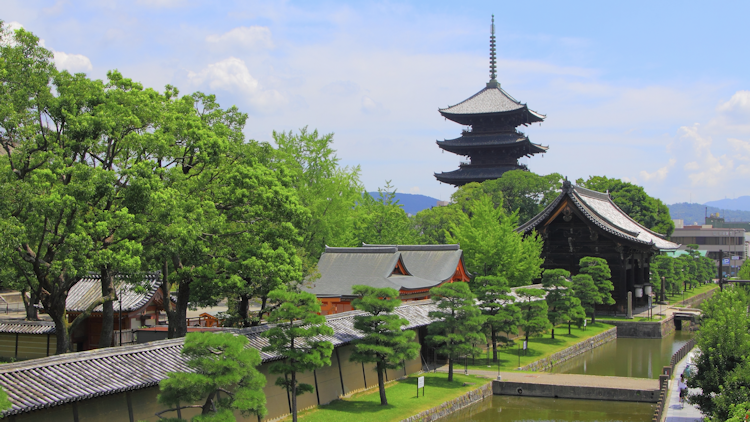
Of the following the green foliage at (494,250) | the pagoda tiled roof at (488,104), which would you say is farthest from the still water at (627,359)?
the pagoda tiled roof at (488,104)

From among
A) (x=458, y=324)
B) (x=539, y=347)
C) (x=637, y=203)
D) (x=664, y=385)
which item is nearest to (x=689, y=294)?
(x=637, y=203)

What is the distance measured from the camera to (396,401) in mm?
23531

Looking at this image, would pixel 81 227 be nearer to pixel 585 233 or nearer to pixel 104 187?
pixel 104 187

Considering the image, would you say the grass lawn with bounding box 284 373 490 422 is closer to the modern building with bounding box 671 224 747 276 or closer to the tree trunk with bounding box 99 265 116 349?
A: the tree trunk with bounding box 99 265 116 349

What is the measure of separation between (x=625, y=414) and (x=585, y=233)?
2856 centimetres

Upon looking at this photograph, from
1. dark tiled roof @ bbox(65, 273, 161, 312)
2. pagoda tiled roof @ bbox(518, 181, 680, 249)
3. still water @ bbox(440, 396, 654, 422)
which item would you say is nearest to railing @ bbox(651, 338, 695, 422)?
still water @ bbox(440, 396, 654, 422)

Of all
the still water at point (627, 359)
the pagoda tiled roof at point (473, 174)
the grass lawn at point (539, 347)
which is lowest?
the still water at point (627, 359)

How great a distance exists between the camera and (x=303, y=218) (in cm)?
2572

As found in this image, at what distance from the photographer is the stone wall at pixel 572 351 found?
32.5 meters

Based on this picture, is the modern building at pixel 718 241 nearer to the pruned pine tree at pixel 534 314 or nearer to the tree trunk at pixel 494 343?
the pruned pine tree at pixel 534 314

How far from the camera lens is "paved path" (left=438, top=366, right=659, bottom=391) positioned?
90.6 feet

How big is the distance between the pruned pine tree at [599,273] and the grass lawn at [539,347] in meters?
2.24

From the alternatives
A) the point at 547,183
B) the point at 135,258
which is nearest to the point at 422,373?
the point at 135,258

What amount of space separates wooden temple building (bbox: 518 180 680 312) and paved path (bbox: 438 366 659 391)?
22.3 m
